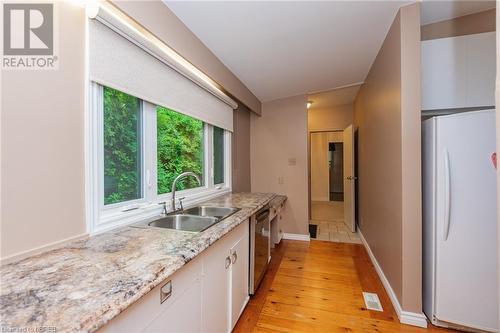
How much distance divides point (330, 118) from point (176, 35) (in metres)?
4.21

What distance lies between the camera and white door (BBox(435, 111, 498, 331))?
5.23ft

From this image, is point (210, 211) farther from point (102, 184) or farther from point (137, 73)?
point (137, 73)

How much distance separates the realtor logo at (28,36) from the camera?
0.93 meters

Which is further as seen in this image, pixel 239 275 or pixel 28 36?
pixel 239 275

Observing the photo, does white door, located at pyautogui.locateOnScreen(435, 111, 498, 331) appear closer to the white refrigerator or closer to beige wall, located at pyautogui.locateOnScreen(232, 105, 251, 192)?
the white refrigerator

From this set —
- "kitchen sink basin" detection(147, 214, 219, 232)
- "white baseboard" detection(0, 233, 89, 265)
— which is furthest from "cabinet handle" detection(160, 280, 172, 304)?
"kitchen sink basin" detection(147, 214, 219, 232)

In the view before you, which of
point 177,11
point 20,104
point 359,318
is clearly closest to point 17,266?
point 20,104

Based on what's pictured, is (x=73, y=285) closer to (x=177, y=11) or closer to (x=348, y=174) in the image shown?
(x=177, y=11)

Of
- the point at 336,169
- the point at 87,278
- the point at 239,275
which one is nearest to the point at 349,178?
the point at 239,275

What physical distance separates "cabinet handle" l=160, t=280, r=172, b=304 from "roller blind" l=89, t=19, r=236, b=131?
3.49 ft

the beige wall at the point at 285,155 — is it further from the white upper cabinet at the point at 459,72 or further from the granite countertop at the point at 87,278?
the granite countertop at the point at 87,278

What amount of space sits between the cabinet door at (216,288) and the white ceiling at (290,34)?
5.27 feet

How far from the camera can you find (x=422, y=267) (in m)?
1.90

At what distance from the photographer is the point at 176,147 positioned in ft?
6.99
